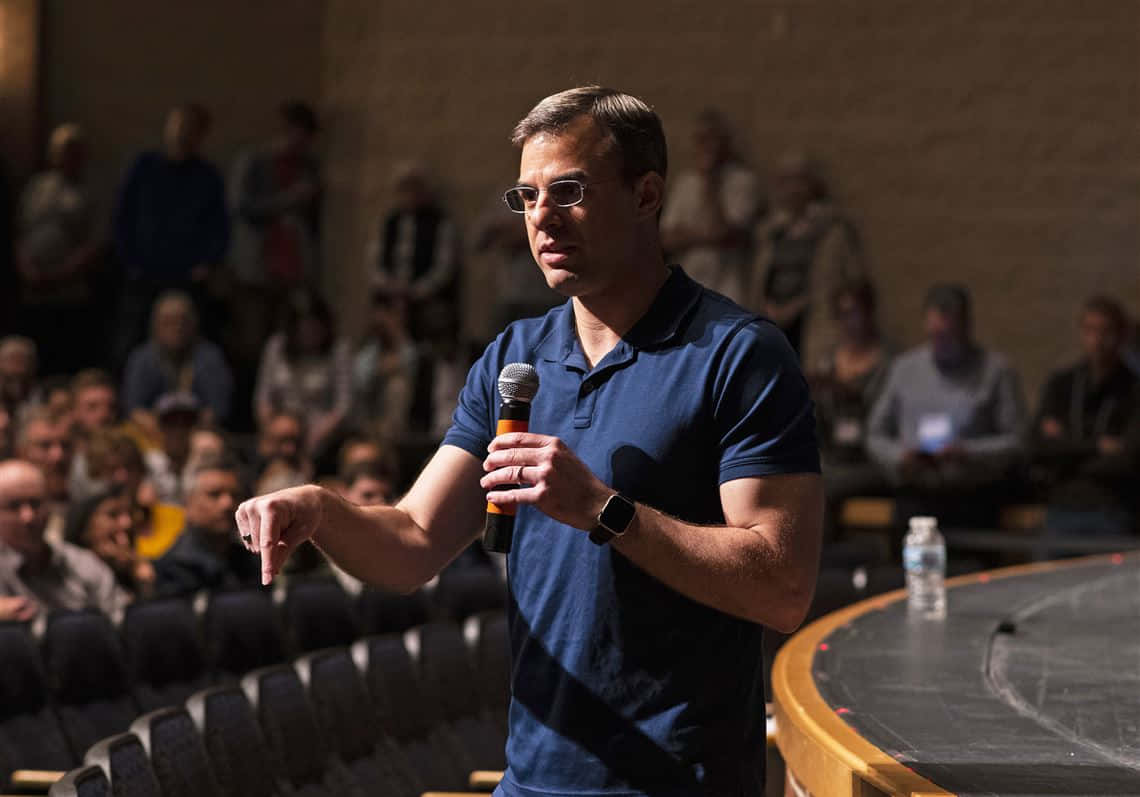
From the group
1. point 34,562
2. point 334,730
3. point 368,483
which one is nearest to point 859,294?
point 368,483

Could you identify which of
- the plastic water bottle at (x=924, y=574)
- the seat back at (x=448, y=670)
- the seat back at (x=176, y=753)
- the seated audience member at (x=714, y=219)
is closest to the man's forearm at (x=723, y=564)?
the seat back at (x=176, y=753)

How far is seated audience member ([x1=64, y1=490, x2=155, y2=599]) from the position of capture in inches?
187

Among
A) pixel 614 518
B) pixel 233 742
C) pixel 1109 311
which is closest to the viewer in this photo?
pixel 614 518

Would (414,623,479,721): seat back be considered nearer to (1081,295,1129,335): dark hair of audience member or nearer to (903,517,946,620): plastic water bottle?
(903,517,946,620): plastic water bottle

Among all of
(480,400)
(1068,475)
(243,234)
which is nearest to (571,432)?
(480,400)

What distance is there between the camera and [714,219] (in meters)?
7.75

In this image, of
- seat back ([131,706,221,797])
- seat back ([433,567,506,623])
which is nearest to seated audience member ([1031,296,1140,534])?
seat back ([433,567,506,623])

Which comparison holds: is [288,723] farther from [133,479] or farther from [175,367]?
[175,367]

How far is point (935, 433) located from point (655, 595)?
4597 mm

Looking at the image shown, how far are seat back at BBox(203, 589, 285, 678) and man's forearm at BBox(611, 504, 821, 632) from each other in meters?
2.45


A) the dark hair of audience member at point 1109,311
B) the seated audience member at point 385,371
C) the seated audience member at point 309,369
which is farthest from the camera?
the seated audience member at point 309,369

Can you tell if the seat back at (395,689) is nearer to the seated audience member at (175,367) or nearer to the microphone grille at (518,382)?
the microphone grille at (518,382)

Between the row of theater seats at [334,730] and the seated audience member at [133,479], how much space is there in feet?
6.24

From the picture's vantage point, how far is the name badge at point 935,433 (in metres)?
6.19
